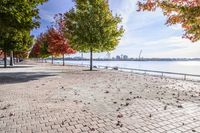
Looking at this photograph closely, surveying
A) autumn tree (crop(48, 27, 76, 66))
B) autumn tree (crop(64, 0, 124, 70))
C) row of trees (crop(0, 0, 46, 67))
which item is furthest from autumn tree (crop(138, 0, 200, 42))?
autumn tree (crop(48, 27, 76, 66))

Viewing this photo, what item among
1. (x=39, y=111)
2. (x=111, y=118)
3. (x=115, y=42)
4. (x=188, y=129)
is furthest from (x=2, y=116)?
(x=115, y=42)

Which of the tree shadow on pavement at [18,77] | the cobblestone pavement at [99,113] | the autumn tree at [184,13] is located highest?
the autumn tree at [184,13]

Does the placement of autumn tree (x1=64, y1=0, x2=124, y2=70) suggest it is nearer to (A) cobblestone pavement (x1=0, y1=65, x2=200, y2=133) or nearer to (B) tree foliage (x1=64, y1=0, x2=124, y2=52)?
(B) tree foliage (x1=64, y1=0, x2=124, y2=52)

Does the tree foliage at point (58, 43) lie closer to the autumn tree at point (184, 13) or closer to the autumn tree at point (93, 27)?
the autumn tree at point (93, 27)

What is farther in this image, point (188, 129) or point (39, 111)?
point (39, 111)

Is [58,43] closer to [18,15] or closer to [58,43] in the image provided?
[58,43]

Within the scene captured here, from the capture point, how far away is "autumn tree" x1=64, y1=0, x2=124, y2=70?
3055 centimetres

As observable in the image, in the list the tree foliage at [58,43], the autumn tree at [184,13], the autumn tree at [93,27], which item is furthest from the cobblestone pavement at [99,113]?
the tree foliage at [58,43]

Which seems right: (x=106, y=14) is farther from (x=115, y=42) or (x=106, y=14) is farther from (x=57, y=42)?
(x=57, y=42)

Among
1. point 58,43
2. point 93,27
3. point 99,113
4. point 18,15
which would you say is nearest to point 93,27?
point 93,27

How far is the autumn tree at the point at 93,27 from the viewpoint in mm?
30547

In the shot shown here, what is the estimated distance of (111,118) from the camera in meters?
8.07

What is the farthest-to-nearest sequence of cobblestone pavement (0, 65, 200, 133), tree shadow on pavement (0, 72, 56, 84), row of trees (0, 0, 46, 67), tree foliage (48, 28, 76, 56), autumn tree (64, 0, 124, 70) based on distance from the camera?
tree foliage (48, 28, 76, 56) → autumn tree (64, 0, 124, 70) → tree shadow on pavement (0, 72, 56, 84) → row of trees (0, 0, 46, 67) → cobblestone pavement (0, 65, 200, 133)

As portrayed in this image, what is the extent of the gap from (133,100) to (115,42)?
21.2 metres
